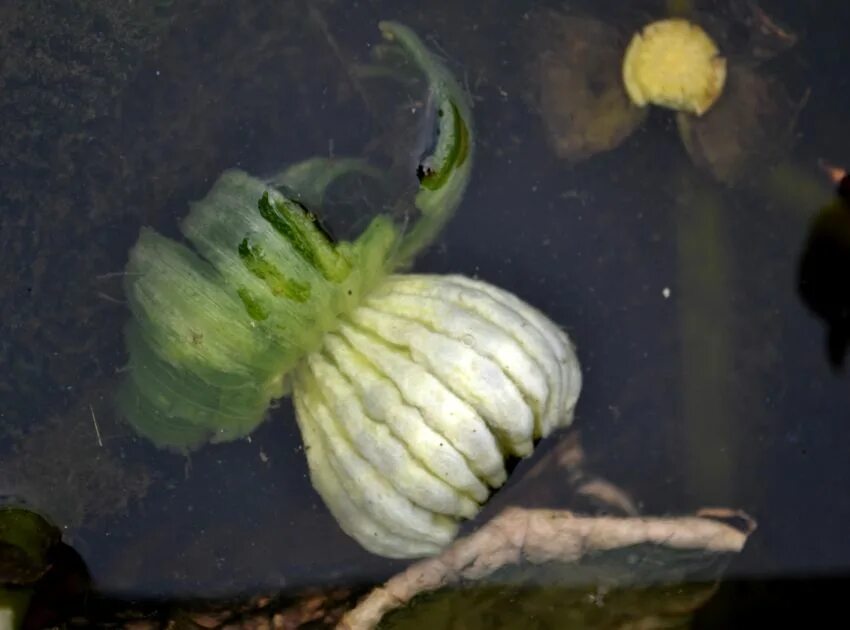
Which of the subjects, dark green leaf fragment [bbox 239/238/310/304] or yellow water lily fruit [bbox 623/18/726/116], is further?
yellow water lily fruit [bbox 623/18/726/116]

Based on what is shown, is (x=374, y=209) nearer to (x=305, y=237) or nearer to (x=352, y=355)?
(x=305, y=237)

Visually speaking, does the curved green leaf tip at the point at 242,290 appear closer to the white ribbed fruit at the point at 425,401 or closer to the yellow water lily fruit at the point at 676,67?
the white ribbed fruit at the point at 425,401

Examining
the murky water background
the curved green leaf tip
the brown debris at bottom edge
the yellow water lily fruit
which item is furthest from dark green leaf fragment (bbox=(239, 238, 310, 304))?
the yellow water lily fruit

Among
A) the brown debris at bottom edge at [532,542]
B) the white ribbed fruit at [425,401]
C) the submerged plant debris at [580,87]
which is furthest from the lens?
the submerged plant debris at [580,87]

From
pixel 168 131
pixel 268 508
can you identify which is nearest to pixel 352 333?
pixel 268 508

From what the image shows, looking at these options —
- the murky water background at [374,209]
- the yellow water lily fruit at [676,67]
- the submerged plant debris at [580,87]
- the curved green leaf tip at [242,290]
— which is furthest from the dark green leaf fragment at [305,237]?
the yellow water lily fruit at [676,67]

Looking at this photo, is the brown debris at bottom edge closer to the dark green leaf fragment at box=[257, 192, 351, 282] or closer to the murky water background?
the murky water background
